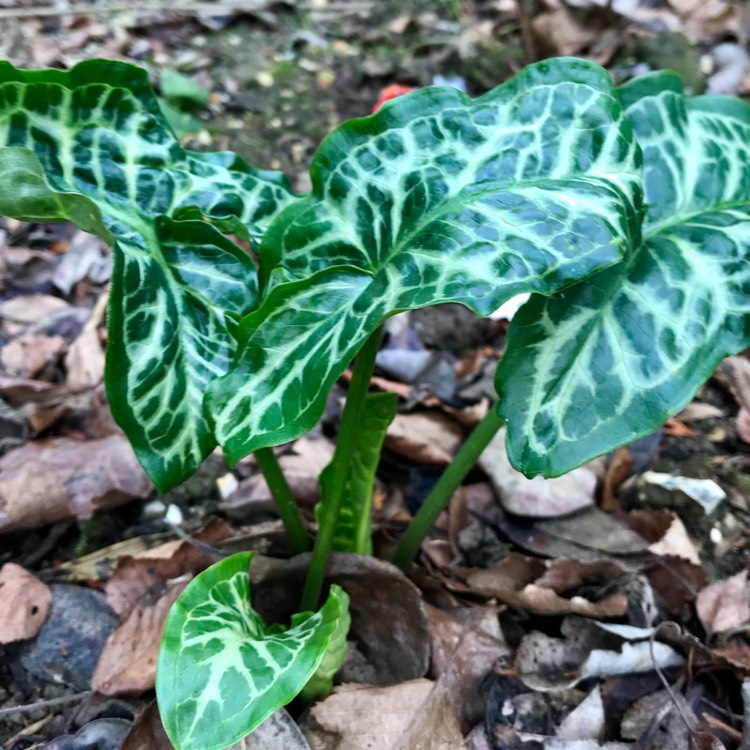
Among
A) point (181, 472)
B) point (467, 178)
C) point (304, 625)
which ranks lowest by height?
point (304, 625)

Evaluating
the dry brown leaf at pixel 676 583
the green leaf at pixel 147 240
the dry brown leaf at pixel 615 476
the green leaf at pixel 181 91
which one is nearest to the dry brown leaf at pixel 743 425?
the dry brown leaf at pixel 615 476

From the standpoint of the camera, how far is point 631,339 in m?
0.73

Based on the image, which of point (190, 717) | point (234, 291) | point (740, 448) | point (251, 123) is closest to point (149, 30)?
point (251, 123)

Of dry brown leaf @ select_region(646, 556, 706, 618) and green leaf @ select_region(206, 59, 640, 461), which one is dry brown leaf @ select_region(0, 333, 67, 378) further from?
dry brown leaf @ select_region(646, 556, 706, 618)

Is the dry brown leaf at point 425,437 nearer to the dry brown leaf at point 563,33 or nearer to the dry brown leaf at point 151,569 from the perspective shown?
the dry brown leaf at point 151,569

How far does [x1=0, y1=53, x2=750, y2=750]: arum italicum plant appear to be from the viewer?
0.65 metres

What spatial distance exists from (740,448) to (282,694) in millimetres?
974

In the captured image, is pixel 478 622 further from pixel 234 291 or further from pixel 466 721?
pixel 234 291

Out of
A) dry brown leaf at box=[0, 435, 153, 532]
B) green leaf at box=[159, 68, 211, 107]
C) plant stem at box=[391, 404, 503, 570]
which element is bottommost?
dry brown leaf at box=[0, 435, 153, 532]

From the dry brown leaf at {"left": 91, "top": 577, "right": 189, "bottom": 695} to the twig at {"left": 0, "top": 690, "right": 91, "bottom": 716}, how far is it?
0.02 m

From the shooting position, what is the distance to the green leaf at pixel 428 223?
0.62 metres

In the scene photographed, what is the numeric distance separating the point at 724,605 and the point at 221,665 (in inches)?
29.1

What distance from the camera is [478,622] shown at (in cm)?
102

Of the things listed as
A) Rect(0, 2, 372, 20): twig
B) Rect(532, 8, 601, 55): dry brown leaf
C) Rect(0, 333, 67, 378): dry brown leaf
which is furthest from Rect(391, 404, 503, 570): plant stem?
Rect(0, 2, 372, 20): twig
